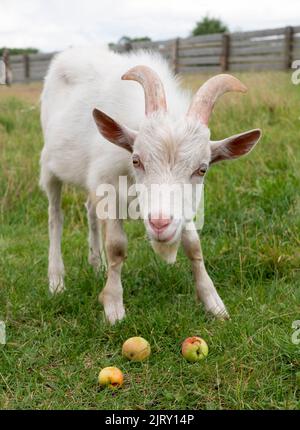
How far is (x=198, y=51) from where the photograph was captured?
18.5m

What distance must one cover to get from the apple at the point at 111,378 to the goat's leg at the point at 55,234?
130cm

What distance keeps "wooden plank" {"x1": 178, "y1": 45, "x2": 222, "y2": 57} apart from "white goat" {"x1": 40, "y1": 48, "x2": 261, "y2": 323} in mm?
13916

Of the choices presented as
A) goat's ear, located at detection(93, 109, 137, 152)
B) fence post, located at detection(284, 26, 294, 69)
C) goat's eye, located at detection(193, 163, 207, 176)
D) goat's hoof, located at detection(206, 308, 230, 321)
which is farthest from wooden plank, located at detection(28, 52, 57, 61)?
goat's eye, located at detection(193, 163, 207, 176)

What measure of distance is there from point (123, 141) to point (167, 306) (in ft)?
3.40

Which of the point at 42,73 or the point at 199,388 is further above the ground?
the point at 42,73

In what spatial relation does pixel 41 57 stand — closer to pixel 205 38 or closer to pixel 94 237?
pixel 205 38

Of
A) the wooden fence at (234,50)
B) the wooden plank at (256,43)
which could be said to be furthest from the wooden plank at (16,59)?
the wooden plank at (256,43)

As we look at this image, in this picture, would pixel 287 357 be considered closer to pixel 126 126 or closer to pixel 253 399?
pixel 253 399

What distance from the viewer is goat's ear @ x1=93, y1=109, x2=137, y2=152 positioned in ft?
11.2

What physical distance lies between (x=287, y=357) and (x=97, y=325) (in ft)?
3.57

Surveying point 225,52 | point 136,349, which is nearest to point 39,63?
point 225,52

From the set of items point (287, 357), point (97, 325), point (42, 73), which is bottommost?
point (287, 357)
